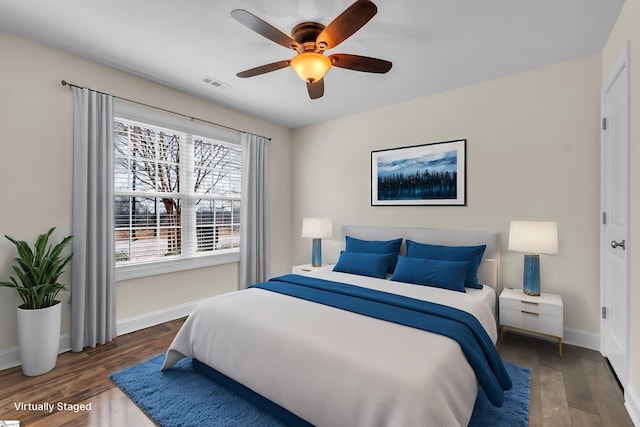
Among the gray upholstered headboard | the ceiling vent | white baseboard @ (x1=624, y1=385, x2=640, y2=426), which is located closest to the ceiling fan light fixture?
the ceiling vent

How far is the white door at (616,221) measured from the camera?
6.61 feet

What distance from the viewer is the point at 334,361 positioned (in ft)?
5.04

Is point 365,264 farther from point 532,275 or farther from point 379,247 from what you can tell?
point 532,275

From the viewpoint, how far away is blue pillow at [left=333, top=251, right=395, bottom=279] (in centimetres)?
325

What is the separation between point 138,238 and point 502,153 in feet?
12.9

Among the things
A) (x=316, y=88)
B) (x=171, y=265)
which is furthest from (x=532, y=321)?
(x=171, y=265)

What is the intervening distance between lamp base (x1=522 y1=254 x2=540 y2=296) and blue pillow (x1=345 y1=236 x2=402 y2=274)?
1.24 m

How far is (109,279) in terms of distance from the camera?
9.44 ft

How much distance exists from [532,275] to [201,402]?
292cm

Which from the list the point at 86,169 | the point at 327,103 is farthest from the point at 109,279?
the point at 327,103

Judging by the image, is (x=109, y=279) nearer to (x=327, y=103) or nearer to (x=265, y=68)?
(x=265, y=68)

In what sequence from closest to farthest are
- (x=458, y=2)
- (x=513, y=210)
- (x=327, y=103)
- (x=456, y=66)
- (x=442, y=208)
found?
(x=458, y=2)
(x=456, y=66)
(x=513, y=210)
(x=442, y=208)
(x=327, y=103)

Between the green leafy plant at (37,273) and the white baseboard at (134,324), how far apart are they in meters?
Answer: 0.44

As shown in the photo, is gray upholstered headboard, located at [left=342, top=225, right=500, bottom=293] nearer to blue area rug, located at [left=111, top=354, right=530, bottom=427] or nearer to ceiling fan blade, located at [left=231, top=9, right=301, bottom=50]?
blue area rug, located at [left=111, top=354, right=530, bottom=427]
